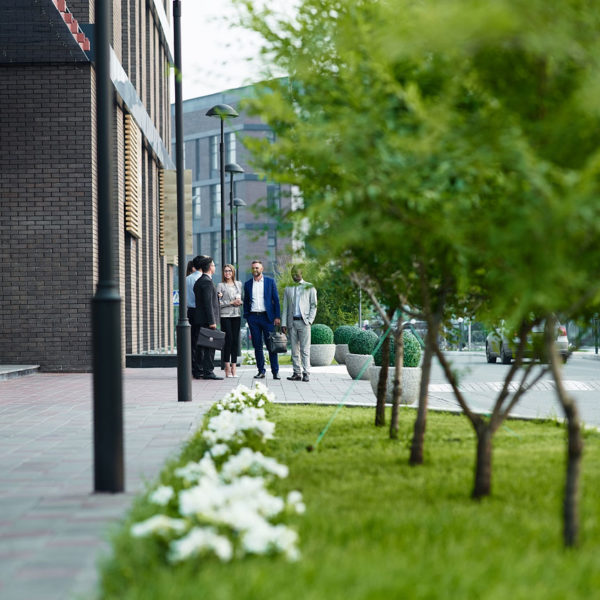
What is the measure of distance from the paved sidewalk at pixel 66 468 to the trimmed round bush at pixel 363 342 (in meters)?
3.07

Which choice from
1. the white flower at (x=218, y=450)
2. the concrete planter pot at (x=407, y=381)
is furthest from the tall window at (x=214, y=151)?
the white flower at (x=218, y=450)

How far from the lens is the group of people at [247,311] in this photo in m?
14.9

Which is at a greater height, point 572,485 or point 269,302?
point 269,302

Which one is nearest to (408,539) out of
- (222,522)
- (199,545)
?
(222,522)

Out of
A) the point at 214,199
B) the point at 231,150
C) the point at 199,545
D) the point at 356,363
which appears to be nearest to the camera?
the point at 199,545

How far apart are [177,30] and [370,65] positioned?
8.92 metres

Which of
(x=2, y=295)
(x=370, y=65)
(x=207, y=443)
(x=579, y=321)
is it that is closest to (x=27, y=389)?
(x=2, y=295)

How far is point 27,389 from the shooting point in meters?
13.7

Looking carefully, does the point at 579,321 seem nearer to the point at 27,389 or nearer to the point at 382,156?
the point at 382,156

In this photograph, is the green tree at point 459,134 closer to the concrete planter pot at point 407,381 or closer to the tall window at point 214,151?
the concrete planter pot at point 407,381

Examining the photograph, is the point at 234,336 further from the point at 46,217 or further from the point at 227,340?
the point at 46,217

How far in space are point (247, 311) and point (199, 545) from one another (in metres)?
12.2

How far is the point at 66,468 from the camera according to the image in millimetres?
6449

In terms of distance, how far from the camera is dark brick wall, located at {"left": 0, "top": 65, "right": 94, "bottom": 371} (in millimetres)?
17672
